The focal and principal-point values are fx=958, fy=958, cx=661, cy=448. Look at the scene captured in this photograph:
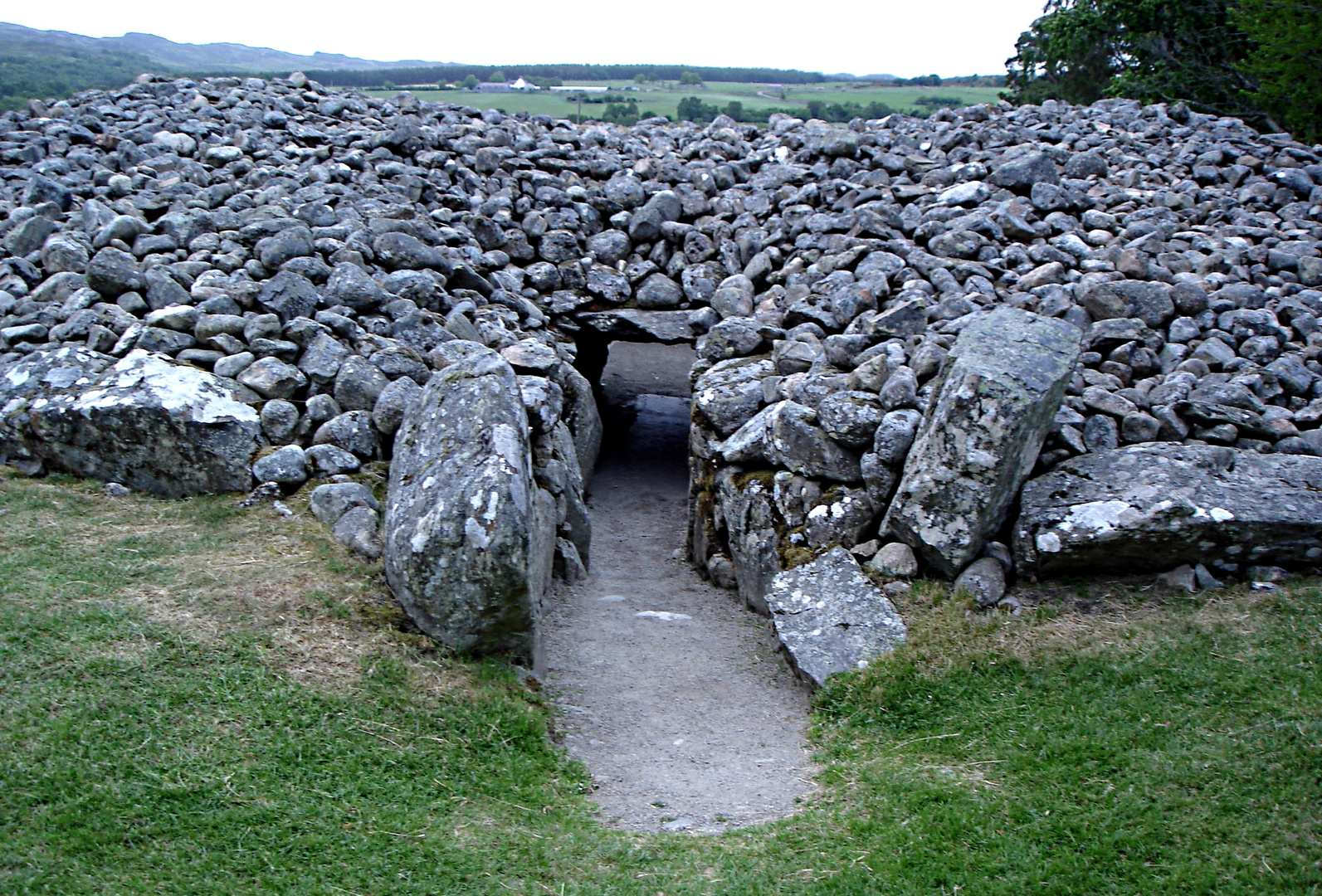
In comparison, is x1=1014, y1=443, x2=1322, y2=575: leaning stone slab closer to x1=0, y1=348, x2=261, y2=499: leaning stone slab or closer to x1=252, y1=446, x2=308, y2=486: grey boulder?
x1=252, y1=446, x2=308, y2=486: grey boulder

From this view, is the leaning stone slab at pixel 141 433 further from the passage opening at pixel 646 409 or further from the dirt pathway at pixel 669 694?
the passage opening at pixel 646 409

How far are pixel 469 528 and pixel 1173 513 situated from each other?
5355 millimetres

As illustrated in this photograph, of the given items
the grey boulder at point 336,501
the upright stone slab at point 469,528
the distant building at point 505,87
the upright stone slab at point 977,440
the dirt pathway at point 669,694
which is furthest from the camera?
the distant building at point 505,87

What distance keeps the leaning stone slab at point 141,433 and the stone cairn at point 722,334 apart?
1.2 inches

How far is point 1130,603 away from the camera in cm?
746

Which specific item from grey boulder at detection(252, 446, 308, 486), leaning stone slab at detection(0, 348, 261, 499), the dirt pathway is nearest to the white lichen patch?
leaning stone slab at detection(0, 348, 261, 499)

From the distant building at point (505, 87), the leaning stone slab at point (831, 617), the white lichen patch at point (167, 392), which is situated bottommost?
the leaning stone slab at point (831, 617)

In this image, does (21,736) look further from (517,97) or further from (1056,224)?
(517,97)

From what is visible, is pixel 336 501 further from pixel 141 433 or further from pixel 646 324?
pixel 646 324

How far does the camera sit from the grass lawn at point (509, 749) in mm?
4969

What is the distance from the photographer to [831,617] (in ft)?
26.4

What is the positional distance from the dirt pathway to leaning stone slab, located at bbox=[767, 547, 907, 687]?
38cm

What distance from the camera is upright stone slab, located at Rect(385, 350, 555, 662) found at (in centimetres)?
684

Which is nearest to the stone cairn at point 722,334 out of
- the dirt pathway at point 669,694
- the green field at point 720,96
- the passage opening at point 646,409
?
the dirt pathway at point 669,694
